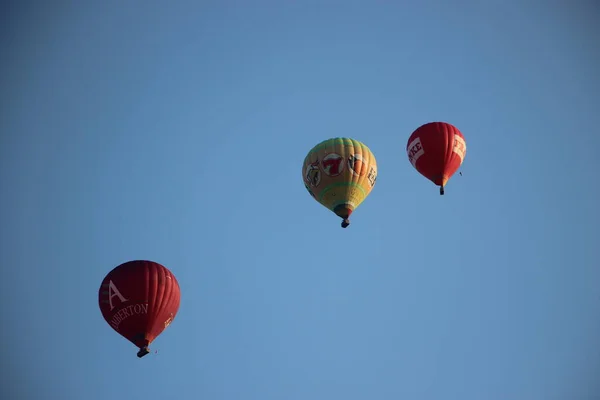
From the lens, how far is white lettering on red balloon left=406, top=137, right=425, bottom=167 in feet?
80.1

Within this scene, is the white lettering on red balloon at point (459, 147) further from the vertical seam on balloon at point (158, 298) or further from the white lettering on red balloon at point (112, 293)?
the white lettering on red balloon at point (112, 293)

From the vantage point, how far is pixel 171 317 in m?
21.0

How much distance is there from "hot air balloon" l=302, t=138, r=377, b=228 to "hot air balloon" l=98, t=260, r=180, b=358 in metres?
6.59

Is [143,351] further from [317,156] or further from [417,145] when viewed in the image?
[417,145]

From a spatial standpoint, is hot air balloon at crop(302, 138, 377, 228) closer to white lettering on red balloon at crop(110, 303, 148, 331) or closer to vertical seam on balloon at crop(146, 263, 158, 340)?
vertical seam on balloon at crop(146, 263, 158, 340)

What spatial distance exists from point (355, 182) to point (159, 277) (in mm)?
7741

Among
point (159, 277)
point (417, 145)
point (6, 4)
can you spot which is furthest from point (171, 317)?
point (6, 4)

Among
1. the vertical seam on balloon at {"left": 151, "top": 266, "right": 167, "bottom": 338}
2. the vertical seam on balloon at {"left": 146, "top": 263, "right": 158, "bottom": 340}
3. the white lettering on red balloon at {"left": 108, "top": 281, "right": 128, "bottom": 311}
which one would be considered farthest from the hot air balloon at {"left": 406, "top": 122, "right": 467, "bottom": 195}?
the white lettering on red balloon at {"left": 108, "top": 281, "right": 128, "bottom": 311}

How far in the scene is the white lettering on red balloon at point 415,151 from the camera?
2441 centimetres

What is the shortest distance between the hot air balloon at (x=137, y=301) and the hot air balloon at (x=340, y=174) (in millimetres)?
6589

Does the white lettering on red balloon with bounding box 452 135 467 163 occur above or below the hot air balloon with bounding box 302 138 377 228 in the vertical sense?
above

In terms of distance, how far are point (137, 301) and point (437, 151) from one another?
12.1m

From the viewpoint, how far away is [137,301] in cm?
1992

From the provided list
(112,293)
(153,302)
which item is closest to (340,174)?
(153,302)
